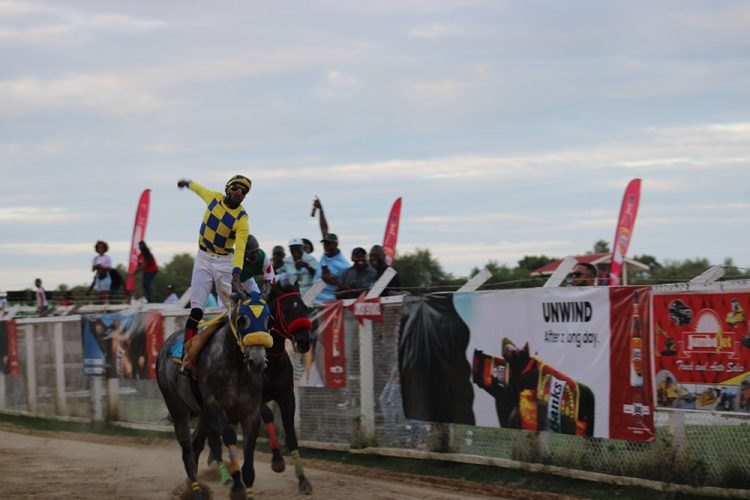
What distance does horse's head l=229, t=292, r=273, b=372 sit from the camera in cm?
970

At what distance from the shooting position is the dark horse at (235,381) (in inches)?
388

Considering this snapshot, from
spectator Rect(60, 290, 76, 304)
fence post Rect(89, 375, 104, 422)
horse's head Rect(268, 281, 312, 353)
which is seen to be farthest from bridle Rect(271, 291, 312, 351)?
spectator Rect(60, 290, 76, 304)

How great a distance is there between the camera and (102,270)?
75.7ft

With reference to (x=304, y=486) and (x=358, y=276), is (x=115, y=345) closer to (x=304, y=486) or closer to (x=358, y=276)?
(x=358, y=276)

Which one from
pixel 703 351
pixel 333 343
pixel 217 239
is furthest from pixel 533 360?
pixel 333 343

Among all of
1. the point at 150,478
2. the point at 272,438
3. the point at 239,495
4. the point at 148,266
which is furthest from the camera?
the point at 148,266

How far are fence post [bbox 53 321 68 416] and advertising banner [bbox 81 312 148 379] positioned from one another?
900 millimetres

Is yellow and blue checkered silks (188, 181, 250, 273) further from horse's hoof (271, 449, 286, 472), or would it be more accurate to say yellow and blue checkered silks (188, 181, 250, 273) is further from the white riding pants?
horse's hoof (271, 449, 286, 472)

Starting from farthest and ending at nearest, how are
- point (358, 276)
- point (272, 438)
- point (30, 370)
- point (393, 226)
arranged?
1. point (393, 226)
2. point (30, 370)
3. point (358, 276)
4. point (272, 438)

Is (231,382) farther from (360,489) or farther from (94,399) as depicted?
(94,399)

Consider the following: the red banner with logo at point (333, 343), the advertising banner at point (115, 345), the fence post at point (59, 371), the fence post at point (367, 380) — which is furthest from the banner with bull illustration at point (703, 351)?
the fence post at point (59, 371)

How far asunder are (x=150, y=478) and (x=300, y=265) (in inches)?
157

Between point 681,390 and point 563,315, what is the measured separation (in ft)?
5.34

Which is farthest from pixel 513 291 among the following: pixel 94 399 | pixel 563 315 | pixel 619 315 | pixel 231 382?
pixel 94 399
